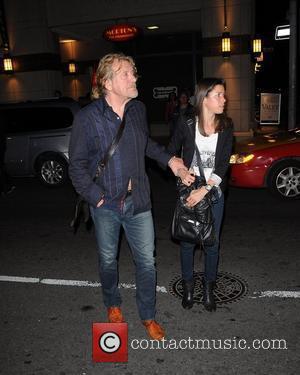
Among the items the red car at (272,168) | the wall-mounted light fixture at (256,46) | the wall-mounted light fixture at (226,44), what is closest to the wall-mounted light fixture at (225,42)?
the wall-mounted light fixture at (226,44)

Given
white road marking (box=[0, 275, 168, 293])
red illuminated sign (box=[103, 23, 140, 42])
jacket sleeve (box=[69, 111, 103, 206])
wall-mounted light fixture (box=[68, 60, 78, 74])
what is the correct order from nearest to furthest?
jacket sleeve (box=[69, 111, 103, 206]), white road marking (box=[0, 275, 168, 293]), red illuminated sign (box=[103, 23, 140, 42]), wall-mounted light fixture (box=[68, 60, 78, 74])

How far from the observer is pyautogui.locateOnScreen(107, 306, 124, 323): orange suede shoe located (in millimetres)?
3387

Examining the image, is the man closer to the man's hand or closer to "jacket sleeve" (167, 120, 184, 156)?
the man's hand

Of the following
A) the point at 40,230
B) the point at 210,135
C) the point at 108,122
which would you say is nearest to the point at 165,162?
the point at 210,135

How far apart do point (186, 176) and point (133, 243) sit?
0.64 metres

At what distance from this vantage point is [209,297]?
3631 millimetres

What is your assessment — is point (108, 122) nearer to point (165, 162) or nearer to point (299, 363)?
point (165, 162)

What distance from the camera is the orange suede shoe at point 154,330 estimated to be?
10.5 feet

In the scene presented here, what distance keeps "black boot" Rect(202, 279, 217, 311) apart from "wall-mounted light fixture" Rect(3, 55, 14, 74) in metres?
14.7

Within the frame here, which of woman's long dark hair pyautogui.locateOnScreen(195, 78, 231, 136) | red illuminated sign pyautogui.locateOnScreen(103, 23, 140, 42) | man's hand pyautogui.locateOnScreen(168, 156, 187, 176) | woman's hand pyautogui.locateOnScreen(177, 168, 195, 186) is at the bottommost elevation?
woman's hand pyautogui.locateOnScreen(177, 168, 195, 186)

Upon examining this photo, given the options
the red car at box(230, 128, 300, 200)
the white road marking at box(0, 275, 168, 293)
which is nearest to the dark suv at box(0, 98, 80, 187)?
the red car at box(230, 128, 300, 200)

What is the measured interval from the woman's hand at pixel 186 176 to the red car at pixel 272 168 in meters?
4.04

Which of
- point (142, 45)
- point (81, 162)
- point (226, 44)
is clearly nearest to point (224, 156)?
point (81, 162)

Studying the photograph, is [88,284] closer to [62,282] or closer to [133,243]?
[62,282]
